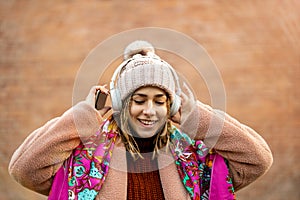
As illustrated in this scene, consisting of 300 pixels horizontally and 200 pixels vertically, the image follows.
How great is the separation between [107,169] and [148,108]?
25 cm

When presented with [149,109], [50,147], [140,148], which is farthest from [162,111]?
[50,147]

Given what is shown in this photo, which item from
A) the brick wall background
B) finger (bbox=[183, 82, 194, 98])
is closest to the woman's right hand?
finger (bbox=[183, 82, 194, 98])

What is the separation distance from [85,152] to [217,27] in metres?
2.68

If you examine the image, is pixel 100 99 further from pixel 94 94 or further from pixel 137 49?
pixel 137 49

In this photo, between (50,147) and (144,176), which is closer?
(50,147)

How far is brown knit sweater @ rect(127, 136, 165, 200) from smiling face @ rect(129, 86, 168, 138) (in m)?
0.09

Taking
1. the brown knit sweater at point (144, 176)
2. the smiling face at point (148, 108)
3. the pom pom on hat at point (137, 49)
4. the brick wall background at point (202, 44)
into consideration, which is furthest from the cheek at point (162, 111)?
the brick wall background at point (202, 44)

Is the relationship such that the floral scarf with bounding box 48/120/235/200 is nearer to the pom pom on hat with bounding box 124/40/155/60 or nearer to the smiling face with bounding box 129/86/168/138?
the smiling face with bounding box 129/86/168/138

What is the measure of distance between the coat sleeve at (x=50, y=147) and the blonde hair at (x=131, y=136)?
90mm

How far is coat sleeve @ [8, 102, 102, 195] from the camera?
2168 millimetres

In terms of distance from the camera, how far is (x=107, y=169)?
2.21m

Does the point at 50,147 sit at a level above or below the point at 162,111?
below

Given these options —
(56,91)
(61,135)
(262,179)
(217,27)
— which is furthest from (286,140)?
(61,135)

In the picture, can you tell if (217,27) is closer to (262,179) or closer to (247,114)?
(247,114)
